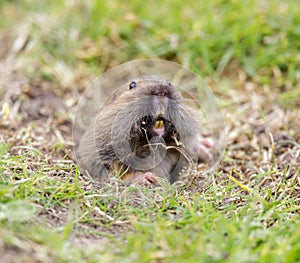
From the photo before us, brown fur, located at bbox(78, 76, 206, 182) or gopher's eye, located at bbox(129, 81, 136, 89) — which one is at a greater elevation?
gopher's eye, located at bbox(129, 81, 136, 89)

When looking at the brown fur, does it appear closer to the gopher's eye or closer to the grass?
the gopher's eye

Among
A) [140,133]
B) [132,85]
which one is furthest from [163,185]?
[132,85]

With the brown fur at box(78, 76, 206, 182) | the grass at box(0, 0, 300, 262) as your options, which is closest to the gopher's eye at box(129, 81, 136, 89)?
the brown fur at box(78, 76, 206, 182)

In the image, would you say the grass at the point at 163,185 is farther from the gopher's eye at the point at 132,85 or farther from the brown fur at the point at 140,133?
the gopher's eye at the point at 132,85

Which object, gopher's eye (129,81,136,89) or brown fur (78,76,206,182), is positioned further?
gopher's eye (129,81,136,89)

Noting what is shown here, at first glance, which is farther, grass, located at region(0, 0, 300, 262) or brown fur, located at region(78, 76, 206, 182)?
brown fur, located at region(78, 76, 206, 182)

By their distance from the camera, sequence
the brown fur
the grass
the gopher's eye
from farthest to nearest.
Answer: the gopher's eye < the brown fur < the grass

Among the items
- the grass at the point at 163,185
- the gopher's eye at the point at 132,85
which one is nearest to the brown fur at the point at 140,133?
the gopher's eye at the point at 132,85

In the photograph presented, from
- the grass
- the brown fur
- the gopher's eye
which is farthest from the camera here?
the gopher's eye

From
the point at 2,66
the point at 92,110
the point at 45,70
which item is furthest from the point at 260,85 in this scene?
the point at 2,66
